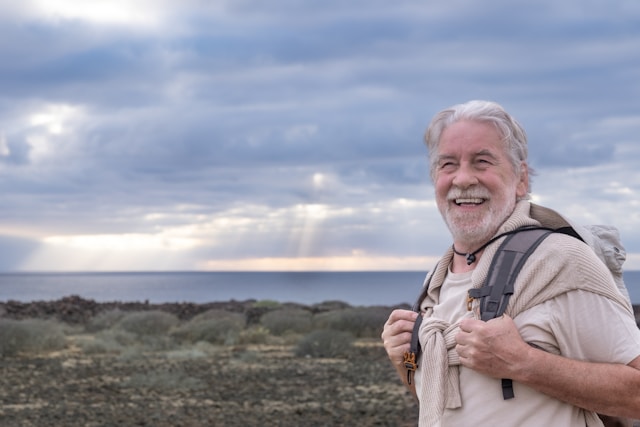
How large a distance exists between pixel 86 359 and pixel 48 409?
21.3ft

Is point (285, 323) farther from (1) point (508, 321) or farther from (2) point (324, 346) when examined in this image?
Result: (1) point (508, 321)

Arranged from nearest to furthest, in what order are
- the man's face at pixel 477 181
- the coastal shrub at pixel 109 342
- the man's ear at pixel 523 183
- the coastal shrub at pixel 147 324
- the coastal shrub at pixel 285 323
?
the man's face at pixel 477 181 < the man's ear at pixel 523 183 < the coastal shrub at pixel 109 342 < the coastal shrub at pixel 147 324 < the coastal shrub at pixel 285 323

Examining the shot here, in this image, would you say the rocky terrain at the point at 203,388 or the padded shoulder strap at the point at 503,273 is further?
the rocky terrain at the point at 203,388

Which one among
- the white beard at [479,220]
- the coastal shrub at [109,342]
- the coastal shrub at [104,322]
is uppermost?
the white beard at [479,220]

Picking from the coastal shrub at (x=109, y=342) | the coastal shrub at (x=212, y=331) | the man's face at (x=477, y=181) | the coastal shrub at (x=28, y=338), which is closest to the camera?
the man's face at (x=477, y=181)

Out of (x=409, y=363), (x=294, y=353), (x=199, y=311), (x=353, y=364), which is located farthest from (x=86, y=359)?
(x=409, y=363)

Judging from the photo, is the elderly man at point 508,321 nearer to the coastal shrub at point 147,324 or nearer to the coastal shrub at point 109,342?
the coastal shrub at point 109,342

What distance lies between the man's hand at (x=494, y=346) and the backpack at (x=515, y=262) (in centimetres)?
5

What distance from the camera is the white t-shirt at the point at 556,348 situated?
8.08ft

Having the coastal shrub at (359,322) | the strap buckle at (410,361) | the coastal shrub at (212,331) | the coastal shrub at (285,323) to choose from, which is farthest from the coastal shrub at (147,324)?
the strap buckle at (410,361)

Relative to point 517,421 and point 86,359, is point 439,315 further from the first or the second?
point 86,359

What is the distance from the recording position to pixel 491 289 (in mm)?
2561

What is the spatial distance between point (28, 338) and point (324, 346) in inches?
277

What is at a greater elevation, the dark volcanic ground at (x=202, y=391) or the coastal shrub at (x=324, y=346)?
the coastal shrub at (x=324, y=346)
